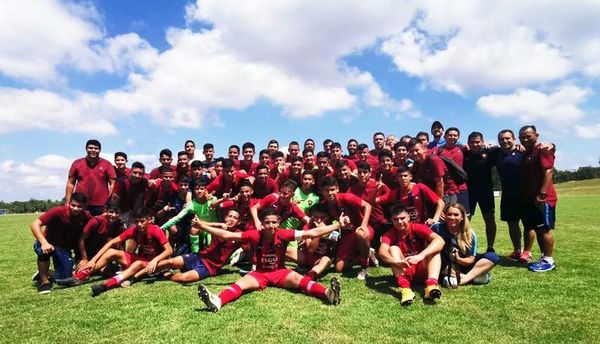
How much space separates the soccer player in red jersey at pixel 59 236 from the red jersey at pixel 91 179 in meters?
1.22

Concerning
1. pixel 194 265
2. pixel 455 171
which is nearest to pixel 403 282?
pixel 455 171

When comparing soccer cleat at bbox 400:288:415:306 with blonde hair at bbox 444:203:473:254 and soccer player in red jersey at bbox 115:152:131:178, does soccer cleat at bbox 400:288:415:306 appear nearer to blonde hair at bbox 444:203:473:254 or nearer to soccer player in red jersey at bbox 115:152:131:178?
blonde hair at bbox 444:203:473:254

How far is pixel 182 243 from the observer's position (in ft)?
30.9

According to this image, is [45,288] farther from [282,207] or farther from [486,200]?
[486,200]


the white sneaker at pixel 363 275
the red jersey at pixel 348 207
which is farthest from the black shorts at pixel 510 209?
the white sneaker at pixel 363 275

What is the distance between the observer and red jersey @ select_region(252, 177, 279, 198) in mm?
9016

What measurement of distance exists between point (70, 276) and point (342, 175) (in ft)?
19.7

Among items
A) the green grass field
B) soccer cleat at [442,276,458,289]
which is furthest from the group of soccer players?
Answer: the green grass field

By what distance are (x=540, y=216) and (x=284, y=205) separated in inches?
203

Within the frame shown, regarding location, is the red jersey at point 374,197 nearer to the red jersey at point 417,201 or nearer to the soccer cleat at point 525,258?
the red jersey at point 417,201

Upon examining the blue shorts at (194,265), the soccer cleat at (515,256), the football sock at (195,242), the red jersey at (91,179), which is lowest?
the soccer cleat at (515,256)

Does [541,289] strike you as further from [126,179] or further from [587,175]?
[587,175]

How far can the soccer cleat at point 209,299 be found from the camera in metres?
5.22

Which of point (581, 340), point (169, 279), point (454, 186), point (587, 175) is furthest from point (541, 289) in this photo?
point (587, 175)
